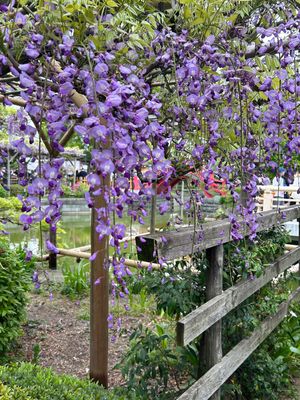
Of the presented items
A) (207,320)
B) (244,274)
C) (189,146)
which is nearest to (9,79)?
(189,146)

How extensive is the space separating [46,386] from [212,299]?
2.40 feet

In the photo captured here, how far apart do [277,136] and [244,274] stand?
29.2 inches

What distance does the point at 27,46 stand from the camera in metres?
0.98

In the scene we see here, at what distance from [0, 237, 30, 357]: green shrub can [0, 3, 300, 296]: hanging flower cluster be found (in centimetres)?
162

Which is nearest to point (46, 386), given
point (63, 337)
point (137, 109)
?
point (137, 109)

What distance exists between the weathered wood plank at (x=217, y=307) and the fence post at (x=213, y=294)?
0.15 feet

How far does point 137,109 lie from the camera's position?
37.5 inches

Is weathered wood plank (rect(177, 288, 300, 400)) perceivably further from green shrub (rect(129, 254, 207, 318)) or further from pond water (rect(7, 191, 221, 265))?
pond water (rect(7, 191, 221, 265))

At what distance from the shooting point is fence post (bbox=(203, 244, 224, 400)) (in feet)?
6.36

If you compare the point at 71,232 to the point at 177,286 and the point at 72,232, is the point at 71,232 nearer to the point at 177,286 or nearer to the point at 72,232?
the point at 72,232

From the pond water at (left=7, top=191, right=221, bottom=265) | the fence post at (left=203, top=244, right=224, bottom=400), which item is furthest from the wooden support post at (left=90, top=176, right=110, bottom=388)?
the pond water at (left=7, top=191, right=221, bottom=265)

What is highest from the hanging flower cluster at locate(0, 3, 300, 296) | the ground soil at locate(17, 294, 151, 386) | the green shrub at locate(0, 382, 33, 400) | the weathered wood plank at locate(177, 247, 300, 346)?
the hanging flower cluster at locate(0, 3, 300, 296)

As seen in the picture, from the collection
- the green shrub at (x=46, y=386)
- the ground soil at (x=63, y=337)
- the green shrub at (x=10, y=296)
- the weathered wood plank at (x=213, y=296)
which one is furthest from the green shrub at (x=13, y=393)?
the green shrub at (x=10, y=296)

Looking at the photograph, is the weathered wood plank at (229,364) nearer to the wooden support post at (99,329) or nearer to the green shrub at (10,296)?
the wooden support post at (99,329)
